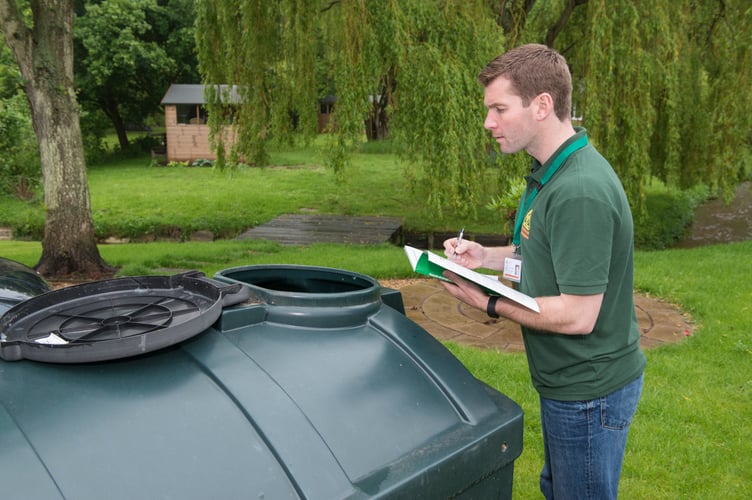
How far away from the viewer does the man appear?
1.82 m

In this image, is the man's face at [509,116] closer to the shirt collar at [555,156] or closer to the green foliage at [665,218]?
the shirt collar at [555,156]

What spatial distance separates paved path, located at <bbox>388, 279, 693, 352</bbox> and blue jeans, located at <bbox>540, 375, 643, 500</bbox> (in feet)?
10.9

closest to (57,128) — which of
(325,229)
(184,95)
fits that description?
(325,229)

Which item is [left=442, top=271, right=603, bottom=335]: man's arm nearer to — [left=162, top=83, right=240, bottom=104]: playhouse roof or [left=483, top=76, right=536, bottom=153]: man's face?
[left=483, top=76, right=536, bottom=153]: man's face

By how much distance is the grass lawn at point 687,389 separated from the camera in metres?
3.45

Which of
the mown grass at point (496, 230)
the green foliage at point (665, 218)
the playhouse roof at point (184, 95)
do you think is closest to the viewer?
the mown grass at point (496, 230)

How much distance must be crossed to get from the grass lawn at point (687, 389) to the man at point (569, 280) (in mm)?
1404

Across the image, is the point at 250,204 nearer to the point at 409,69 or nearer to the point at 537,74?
the point at 409,69

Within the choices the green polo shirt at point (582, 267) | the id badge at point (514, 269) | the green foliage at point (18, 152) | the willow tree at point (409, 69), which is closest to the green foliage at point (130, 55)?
the green foliage at point (18, 152)

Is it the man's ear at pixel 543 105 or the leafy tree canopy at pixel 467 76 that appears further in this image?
the leafy tree canopy at pixel 467 76

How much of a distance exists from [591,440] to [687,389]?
2.92 meters

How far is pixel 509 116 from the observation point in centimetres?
198

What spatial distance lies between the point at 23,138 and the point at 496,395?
17430 mm

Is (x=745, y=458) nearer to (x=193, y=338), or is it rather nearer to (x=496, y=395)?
(x=496, y=395)
